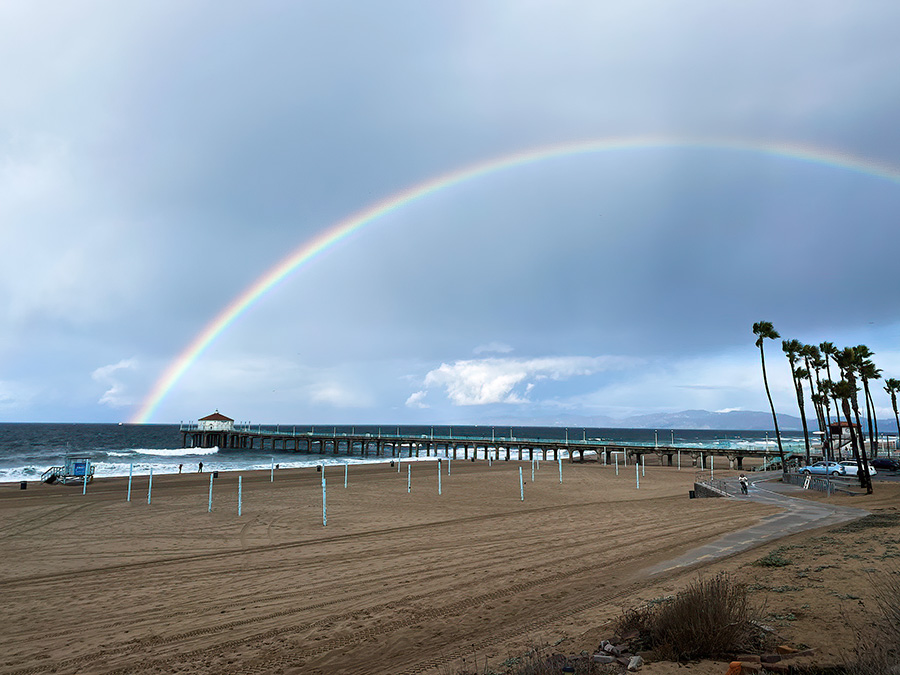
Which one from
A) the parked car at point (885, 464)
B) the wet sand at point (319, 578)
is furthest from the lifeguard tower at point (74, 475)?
the parked car at point (885, 464)


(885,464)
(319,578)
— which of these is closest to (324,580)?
(319,578)

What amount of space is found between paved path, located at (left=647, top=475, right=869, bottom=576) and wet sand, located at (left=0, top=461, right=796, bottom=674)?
26.4 inches

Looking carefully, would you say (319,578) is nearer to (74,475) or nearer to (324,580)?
(324,580)

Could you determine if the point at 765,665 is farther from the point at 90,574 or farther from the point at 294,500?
the point at 294,500

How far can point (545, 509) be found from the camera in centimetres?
2619

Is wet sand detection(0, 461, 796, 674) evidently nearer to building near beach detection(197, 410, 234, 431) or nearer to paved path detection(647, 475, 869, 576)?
paved path detection(647, 475, 869, 576)

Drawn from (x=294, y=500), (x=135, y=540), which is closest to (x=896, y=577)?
(x=135, y=540)

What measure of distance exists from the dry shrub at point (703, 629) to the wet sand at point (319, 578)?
2.10m

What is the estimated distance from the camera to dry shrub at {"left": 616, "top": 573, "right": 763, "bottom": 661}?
6.61m

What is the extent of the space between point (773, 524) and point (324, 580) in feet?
54.5

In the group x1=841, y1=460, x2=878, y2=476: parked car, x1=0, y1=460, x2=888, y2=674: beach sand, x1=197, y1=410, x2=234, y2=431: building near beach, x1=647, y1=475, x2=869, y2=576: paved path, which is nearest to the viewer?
x1=0, y1=460, x2=888, y2=674: beach sand

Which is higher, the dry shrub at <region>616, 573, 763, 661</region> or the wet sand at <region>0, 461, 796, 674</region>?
the dry shrub at <region>616, 573, 763, 661</region>

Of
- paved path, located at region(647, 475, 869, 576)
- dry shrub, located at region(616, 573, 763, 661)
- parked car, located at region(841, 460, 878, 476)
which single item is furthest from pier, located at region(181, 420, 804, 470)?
dry shrub, located at region(616, 573, 763, 661)

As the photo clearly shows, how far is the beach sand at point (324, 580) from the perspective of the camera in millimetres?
8961
